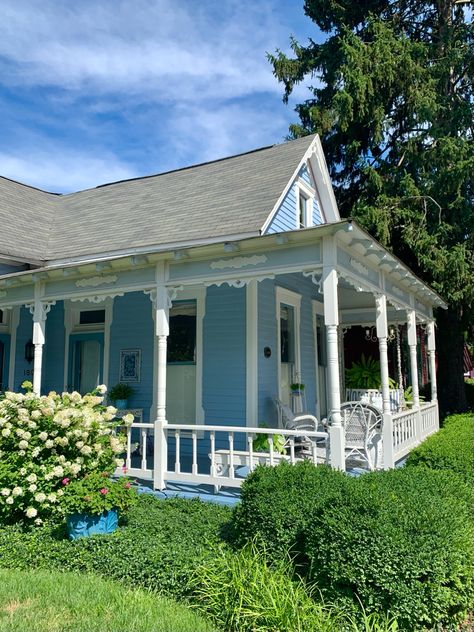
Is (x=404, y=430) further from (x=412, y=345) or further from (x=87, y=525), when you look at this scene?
(x=87, y=525)

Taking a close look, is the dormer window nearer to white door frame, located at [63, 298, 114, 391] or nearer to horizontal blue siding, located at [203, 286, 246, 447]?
horizontal blue siding, located at [203, 286, 246, 447]

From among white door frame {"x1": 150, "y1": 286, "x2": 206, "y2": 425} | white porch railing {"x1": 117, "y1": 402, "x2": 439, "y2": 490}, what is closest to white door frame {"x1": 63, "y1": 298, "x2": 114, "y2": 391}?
white door frame {"x1": 150, "y1": 286, "x2": 206, "y2": 425}

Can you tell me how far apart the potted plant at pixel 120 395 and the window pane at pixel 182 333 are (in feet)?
3.50

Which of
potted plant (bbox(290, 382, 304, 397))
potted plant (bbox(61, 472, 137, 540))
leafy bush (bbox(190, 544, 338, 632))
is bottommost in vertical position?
leafy bush (bbox(190, 544, 338, 632))

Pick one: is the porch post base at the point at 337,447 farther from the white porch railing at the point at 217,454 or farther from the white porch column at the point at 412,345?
the white porch column at the point at 412,345

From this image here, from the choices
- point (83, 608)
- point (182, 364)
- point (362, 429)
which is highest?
point (182, 364)

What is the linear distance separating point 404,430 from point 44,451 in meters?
5.86

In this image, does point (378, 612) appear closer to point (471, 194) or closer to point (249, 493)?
point (249, 493)

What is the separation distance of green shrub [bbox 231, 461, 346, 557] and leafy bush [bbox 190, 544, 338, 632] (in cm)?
15

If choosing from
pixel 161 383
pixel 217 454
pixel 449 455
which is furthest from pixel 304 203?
pixel 449 455

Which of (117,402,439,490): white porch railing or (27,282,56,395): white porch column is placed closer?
(117,402,439,490): white porch railing

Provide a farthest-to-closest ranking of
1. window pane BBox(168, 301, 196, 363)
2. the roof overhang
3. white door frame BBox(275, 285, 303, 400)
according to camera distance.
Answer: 1. white door frame BBox(275, 285, 303, 400)
2. window pane BBox(168, 301, 196, 363)
3. the roof overhang

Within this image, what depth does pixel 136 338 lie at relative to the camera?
9461 mm

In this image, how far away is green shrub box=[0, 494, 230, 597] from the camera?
→ 12.6 feet
